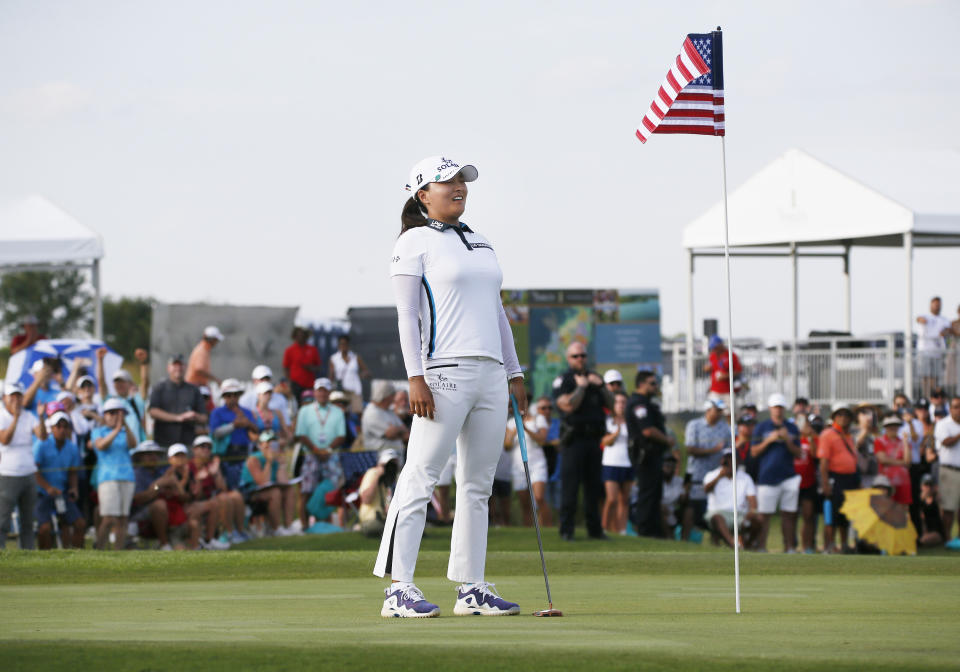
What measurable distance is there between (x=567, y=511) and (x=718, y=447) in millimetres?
3291

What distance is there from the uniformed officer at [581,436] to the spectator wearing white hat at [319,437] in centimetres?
315

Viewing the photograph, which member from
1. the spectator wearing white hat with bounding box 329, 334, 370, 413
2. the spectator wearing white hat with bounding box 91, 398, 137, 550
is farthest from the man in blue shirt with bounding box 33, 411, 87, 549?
the spectator wearing white hat with bounding box 329, 334, 370, 413

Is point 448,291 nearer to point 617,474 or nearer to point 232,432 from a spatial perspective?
point 232,432

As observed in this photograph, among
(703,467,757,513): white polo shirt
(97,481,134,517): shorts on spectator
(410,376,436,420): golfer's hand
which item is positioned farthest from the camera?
(703,467,757,513): white polo shirt

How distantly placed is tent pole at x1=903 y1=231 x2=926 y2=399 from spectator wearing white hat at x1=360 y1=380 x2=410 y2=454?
33.6ft

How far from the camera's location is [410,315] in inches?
254

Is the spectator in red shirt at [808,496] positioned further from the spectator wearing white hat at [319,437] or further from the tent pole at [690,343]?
the tent pole at [690,343]

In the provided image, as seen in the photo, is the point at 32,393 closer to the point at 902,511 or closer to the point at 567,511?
the point at 567,511

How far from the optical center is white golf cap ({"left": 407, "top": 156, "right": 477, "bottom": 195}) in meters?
6.61

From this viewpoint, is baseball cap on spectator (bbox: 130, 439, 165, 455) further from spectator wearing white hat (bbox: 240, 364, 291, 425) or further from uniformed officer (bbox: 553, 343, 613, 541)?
uniformed officer (bbox: 553, 343, 613, 541)

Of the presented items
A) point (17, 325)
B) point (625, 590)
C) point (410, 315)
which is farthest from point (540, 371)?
point (17, 325)

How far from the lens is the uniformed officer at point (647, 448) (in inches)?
664

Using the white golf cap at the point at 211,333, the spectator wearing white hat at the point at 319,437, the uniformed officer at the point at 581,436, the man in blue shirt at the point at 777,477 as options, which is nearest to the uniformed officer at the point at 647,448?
the man in blue shirt at the point at 777,477

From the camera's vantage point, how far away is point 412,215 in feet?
22.0
